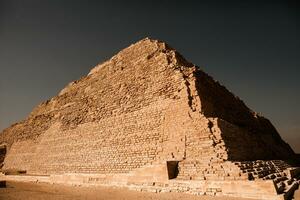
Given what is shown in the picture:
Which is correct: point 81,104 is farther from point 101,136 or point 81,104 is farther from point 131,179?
point 131,179

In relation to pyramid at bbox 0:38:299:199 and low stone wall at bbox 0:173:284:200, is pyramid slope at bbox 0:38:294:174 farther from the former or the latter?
low stone wall at bbox 0:173:284:200

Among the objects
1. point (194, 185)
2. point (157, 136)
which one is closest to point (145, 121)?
point (157, 136)

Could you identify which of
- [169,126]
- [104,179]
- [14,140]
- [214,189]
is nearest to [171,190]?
[214,189]

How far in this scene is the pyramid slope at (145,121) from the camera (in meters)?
9.64

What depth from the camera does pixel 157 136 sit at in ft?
35.4

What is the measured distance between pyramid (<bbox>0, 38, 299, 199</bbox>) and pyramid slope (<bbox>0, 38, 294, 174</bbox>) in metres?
0.04

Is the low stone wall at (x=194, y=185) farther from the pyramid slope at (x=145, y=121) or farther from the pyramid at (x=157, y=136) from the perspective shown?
the pyramid slope at (x=145, y=121)

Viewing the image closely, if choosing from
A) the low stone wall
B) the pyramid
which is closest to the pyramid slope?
the pyramid

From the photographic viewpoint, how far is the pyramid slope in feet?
31.6

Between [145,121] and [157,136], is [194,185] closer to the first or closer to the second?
[157,136]

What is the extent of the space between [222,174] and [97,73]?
37.1 feet

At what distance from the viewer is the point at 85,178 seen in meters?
12.5

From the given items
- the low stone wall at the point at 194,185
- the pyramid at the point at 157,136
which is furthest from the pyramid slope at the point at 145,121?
the low stone wall at the point at 194,185

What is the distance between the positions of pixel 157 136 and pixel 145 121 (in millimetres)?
1137
